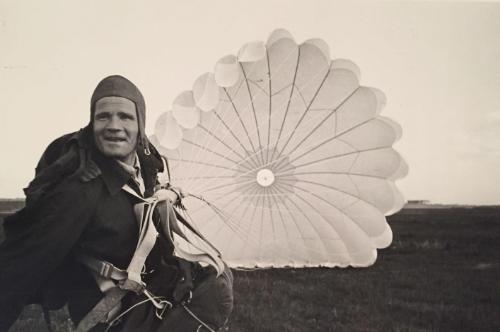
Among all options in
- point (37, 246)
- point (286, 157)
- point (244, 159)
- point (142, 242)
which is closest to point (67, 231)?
point (37, 246)

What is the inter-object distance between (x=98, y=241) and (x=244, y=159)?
8.29 ft

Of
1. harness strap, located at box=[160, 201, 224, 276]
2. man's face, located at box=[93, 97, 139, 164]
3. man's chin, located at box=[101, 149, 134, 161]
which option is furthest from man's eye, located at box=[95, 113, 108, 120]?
harness strap, located at box=[160, 201, 224, 276]

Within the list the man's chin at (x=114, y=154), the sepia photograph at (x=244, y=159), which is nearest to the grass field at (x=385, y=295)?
the sepia photograph at (x=244, y=159)

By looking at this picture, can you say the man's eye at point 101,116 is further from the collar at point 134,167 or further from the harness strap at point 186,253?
the harness strap at point 186,253

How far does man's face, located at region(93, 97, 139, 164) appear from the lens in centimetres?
150

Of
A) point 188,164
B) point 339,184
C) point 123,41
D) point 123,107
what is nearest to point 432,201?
point 339,184

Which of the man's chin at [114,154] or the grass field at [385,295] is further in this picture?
the grass field at [385,295]

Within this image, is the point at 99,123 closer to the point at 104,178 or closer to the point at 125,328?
the point at 104,178

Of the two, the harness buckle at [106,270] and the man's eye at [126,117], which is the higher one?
the man's eye at [126,117]

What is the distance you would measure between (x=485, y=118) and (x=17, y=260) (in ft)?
10.1

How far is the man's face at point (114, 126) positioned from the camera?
1498 mm

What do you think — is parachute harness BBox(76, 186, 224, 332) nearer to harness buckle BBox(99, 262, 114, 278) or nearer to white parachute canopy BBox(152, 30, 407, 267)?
harness buckle BBox(99, 262, 114, 278)

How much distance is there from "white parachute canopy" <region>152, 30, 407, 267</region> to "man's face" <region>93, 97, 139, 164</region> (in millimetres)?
1660

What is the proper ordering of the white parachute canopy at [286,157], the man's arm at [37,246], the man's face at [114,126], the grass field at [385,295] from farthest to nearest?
the white parachute canopy at [286,157]
the grass field at [385,295]
the man's face at [114,126]
the man's arm at [37,246]
